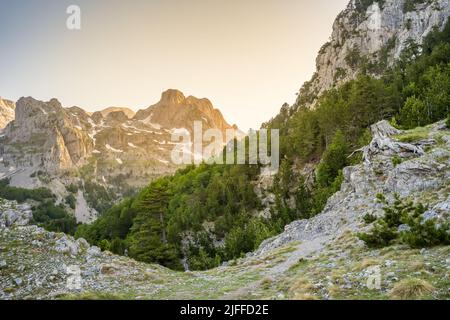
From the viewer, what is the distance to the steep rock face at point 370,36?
112 m

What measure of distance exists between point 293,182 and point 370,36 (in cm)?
9060

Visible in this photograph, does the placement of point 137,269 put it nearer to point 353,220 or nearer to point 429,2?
point 353,220

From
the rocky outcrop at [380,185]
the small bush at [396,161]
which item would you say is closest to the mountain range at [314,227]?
the rocky outcrop at [380,185]

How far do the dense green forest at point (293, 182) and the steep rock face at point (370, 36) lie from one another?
15100 millimetres

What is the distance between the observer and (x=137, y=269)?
77.6ft

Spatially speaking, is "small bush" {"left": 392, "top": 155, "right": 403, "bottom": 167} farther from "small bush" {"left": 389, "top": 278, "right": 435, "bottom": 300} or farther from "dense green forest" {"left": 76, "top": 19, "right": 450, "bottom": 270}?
"small bush" {"left": 389, "top": 278, "right": 435, "bottom": 300}

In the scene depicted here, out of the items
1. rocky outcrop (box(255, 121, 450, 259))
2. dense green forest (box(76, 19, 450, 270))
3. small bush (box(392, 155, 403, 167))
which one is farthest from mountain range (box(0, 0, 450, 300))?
small bush (box(392, 155, 403, 167))

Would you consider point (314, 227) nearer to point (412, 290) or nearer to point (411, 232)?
point (411, 232)

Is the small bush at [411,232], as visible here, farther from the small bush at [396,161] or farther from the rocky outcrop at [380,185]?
the small bush at [396,161]

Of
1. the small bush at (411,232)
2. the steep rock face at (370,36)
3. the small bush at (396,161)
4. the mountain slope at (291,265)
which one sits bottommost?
the mountain slope at (291,265)

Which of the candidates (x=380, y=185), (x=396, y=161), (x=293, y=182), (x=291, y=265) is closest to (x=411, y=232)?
(x=291, y=265)

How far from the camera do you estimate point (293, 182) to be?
76188 mm
